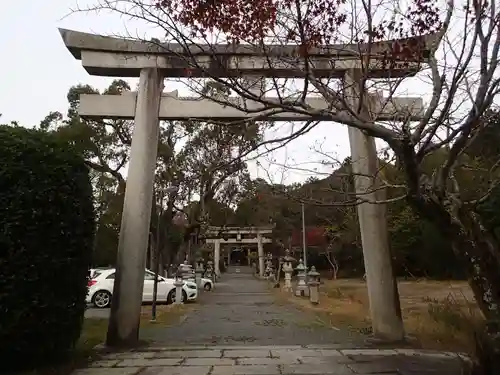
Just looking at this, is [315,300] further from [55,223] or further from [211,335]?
[55,223]

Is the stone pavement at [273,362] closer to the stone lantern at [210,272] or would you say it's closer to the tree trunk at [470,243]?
the tree trunk at [470,243]

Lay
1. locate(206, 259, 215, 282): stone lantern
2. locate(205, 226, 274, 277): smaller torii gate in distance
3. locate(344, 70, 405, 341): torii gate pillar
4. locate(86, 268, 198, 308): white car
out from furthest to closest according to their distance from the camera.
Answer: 1. locate(205, 226, 274, 277): smaller torii gate in distance
2. locate(206, 259, 215, 282): stone lantern
3. locate(86, 268, 198, 308): white car
4. locate(344, 70, 405, 341): torii gate pillar

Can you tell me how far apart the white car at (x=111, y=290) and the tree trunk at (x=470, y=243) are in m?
12.2

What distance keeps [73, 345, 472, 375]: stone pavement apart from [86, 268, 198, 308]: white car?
902cm

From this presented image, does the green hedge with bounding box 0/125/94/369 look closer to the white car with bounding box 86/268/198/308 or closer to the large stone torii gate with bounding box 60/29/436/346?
the large stone torii gate with bounding box 60/29/436/346

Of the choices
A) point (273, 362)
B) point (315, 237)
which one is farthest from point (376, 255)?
point (315, 237)

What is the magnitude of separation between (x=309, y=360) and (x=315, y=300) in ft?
37.2

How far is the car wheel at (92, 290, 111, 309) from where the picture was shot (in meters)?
15.9

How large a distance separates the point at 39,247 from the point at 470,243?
3.97 meters

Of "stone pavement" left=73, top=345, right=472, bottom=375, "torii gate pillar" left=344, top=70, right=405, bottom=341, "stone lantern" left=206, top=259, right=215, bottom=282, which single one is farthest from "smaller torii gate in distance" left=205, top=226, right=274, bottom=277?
"stone pavement" left=73, top=345, right=472, bottom=375

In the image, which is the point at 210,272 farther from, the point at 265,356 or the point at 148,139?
the point at 265,356

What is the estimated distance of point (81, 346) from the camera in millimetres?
→ 6898

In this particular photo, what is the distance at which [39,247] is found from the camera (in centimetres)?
496

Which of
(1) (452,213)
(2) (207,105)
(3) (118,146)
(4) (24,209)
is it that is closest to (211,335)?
(2) (207,105)
